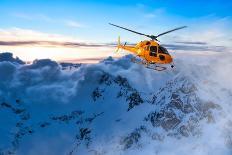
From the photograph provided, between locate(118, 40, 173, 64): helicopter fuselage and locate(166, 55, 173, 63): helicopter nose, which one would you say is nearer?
locate(166, 55, 173, 63): helicopter nose

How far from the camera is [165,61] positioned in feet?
234

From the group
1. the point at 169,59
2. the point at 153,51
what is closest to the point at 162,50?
the point at 153,51

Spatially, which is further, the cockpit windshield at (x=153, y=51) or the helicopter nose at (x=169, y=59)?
the cockpit windshield at (x=153, y=51)

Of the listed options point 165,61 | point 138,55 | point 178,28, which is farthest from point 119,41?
point 178,28

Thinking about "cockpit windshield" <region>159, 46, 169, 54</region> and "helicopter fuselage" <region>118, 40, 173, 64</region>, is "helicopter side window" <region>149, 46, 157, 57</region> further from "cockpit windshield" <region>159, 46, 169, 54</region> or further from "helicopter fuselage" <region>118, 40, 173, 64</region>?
"cockpit windshield" <region>159, 46, 169, 54</region>

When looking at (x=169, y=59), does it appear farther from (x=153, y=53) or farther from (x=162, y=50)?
(x=153, y=53)

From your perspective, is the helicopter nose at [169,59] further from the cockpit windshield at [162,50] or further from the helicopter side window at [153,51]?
the helicopter side window at [153,51]

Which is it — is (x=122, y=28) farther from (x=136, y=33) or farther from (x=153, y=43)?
(x=153, y=43)

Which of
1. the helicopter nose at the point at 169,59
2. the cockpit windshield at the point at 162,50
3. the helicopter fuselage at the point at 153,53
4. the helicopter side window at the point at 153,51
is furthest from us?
the helicopter side window at the point at 153,51

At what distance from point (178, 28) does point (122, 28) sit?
9528 mm

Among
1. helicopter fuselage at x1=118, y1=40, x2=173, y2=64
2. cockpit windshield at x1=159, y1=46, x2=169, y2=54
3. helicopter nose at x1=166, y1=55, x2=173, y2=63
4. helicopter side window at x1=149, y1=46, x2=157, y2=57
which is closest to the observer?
helicopter nose at x1=166, y1=55, x2=173, y2=63

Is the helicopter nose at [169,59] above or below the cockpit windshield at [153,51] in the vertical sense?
below

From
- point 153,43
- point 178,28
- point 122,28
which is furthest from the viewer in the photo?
point 153,43

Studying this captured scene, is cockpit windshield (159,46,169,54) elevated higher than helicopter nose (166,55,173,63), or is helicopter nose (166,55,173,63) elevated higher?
cockpit windshield (159,46,169,54)
